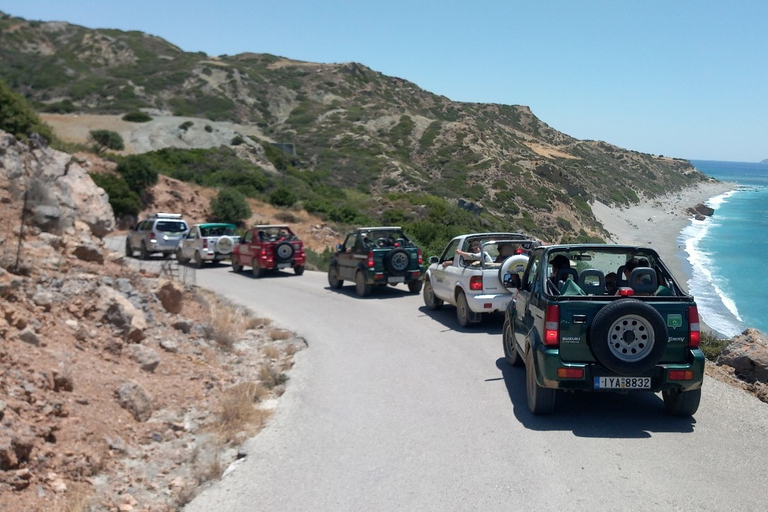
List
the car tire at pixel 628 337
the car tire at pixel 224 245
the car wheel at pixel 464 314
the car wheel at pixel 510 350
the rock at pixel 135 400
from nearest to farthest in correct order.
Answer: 1. the car tire at pixel 628 337
2. the rock at pixel 135 400
3. the car wheel at pixel 510 350
4. the car wheel at pixel 464 314
5. the car tire at pixel 224 245

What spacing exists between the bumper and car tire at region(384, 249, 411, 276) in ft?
36.2

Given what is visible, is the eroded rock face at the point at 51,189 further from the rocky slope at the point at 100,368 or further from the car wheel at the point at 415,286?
the car wheel at the point at 415,286

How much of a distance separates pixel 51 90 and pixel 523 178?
53431mm

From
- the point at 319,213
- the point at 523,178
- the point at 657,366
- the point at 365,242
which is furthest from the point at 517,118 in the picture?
the point at 657,366

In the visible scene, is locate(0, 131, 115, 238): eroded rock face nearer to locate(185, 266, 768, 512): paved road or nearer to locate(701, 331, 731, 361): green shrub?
locate(185, 266, 768, 512): paved road

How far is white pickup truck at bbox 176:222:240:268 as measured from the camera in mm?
26797

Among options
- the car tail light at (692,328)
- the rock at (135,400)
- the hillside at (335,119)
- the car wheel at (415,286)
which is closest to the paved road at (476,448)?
the car tail light at (692,328)

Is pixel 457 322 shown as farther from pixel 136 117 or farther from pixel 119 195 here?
pixel 136 117

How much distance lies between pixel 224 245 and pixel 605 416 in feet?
68.3

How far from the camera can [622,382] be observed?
733 cm

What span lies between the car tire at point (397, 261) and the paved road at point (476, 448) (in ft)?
23.3

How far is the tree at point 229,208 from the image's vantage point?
3944 centimetres

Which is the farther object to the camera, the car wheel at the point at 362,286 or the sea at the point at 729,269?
the sea at the point at 729,269

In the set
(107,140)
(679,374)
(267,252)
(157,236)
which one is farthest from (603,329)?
(107,140)
